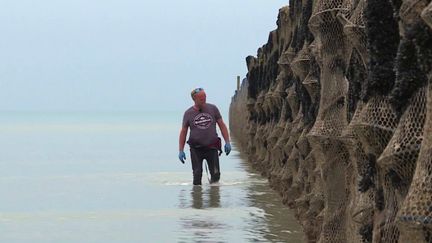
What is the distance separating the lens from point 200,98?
1711 centimetres

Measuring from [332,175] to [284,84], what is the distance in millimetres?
7481

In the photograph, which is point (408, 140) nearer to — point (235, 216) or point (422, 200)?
point (422, 200)

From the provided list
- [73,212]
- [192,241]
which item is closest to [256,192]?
[73,212]

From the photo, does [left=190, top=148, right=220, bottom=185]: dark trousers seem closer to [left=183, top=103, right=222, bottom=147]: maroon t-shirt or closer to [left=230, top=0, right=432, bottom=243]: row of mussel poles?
[left=183, top=103, right=222, bottom=147]: maroon t-shirt

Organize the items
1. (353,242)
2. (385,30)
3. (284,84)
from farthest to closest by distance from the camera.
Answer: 1. (284,84)
2. (353,242)
3. (385,30)

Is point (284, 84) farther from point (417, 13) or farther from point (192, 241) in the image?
point (417, 13)

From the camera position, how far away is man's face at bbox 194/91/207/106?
1708 centimetres

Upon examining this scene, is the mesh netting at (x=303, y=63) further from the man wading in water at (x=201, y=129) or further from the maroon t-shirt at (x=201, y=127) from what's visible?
the maroon t-shirt at (x=201, y=127)

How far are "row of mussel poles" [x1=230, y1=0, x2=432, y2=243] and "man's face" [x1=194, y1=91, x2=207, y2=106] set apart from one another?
16.7 ft

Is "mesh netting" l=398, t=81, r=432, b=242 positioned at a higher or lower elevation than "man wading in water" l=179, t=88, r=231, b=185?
higher

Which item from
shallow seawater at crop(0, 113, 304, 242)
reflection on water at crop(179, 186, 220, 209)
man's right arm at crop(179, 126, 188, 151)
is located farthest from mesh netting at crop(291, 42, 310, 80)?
man's right arm at crop(179, 126, 188, 151)

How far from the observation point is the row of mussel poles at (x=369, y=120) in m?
5.12

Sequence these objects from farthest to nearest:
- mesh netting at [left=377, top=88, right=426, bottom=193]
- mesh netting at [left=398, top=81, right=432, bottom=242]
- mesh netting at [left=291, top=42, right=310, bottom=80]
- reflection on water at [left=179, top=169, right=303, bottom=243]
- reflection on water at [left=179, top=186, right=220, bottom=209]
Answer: reflection on water at [left=179, top=186, right=220, bottom=209] < reflection on water at [left=179, top=169, right=303, bottom=243] < mesh netting at [left=291, top=42, right=310, bottom=80] < mesh netting at [left=377, top=88, right=426, bottom=193] < mesh netting at [left=398, top=81, right=432, bottom=242]

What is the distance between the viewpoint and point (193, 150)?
57.1 ft
